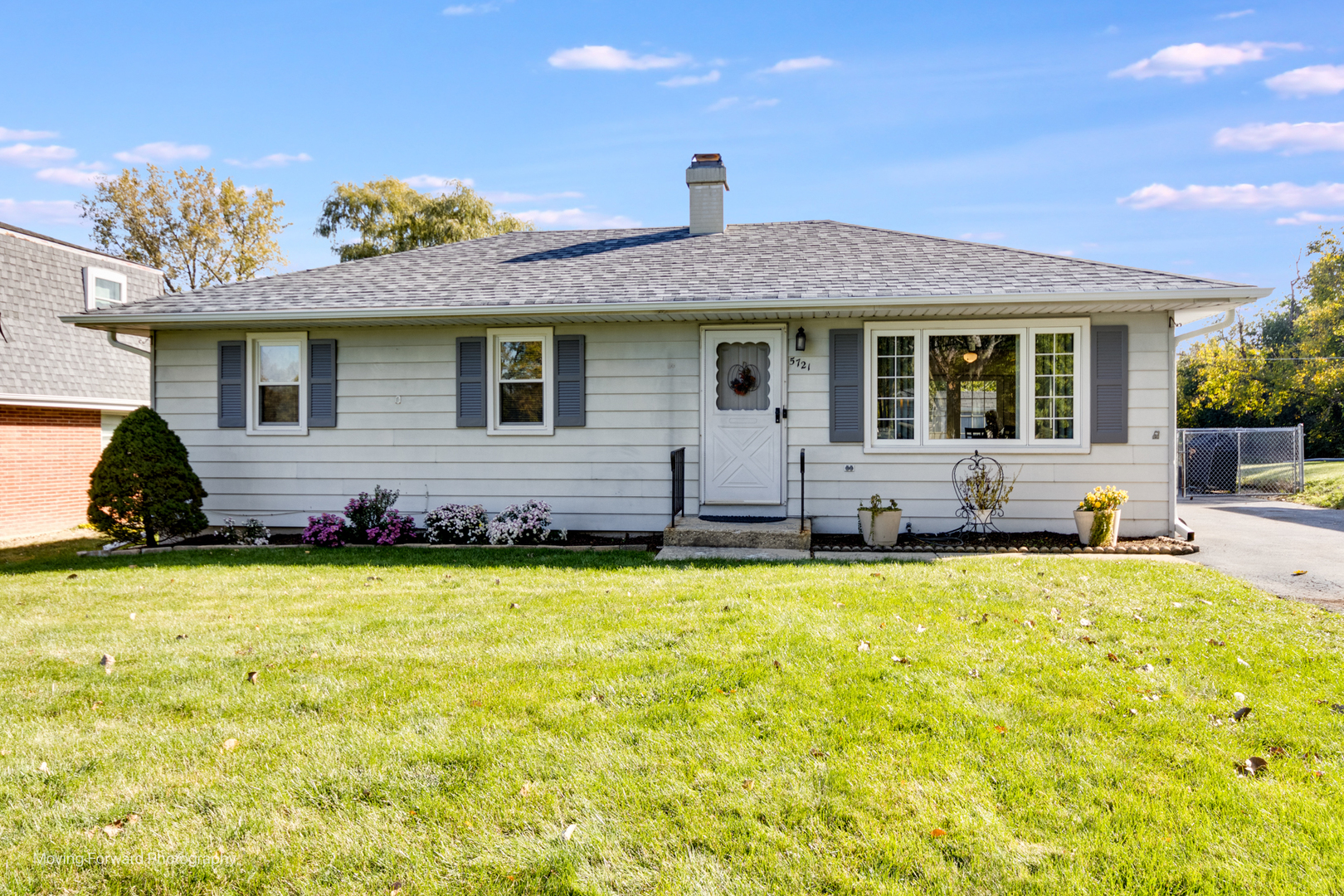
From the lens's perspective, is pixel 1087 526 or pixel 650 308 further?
pixel 650 308

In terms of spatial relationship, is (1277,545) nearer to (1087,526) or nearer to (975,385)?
(1087,526)

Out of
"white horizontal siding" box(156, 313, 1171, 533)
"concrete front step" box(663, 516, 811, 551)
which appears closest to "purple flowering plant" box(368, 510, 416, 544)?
"white horizontal siding" box(156, 313, 1171, 533)

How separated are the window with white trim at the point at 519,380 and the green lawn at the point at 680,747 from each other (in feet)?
13.1

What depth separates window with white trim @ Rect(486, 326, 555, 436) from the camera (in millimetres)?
8984

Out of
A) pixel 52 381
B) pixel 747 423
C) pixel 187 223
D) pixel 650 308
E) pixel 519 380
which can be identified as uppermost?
pixel 187 223

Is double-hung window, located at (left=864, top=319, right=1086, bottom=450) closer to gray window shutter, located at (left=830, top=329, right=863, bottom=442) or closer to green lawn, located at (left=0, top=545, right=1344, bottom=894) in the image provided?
gray window shutter, located at (left=830, top=329, right=863, bottom=442)

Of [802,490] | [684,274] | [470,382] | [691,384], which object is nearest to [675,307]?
[691,384]

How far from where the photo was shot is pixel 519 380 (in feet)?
29.7

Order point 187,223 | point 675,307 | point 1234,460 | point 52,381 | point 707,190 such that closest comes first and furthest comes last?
1. point 675,307
2. point 707,190
3. point 52,381
4. point 1234,460
5. point 187,223

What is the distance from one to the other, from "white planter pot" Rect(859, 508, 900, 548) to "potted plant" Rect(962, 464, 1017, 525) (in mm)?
1082

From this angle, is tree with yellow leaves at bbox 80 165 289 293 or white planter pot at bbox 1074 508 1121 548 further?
tree with yellow leaves at bbox 80 165 289 293

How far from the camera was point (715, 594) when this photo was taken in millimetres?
5332

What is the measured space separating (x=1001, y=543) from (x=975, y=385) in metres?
1.84

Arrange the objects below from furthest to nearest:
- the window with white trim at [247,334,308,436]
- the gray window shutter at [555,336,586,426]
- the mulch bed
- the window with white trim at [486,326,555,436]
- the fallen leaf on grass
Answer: the window with white trim at [247,334,308,436] < the window with white trim at [486,326,555,436] < the gray window shutter at [555,336,586,426] < the mulch bed < the fallen leaf on grass
